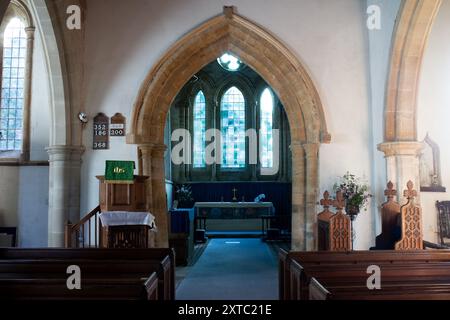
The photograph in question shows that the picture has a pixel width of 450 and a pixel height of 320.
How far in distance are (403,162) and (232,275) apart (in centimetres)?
309

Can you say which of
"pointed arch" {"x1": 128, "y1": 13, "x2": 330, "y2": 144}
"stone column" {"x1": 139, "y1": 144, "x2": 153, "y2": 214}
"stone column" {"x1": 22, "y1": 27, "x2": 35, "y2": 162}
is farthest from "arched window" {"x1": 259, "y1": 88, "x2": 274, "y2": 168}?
"stone column" {"x1": 22, "y1": 27, "x2": 35, "y2": 162}

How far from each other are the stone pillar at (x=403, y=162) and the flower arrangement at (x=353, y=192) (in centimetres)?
56

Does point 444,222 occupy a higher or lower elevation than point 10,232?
higher

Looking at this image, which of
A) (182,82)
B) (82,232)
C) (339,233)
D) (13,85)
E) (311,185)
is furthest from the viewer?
(13,85)

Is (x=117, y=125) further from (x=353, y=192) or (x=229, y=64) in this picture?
(x=229, y=64)

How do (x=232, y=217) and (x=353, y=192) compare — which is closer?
(x=353, y=192)

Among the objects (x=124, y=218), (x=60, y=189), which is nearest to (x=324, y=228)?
(x=124, y=218)

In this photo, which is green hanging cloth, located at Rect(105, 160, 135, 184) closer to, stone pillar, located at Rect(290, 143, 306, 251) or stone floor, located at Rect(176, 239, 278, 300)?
stone floor, located at Rect(176, 239, 278, 300)

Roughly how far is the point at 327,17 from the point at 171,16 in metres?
2.70

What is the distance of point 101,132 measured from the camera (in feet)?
23.8

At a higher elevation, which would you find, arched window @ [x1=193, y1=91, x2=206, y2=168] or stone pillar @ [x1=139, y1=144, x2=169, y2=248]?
arched window @ [x1=193, y1=91, x2=206, y2=168]

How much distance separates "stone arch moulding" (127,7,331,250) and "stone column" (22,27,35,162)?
214 cm

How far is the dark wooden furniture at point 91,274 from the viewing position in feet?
7.80

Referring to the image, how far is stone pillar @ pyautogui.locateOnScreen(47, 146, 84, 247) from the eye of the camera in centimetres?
695
